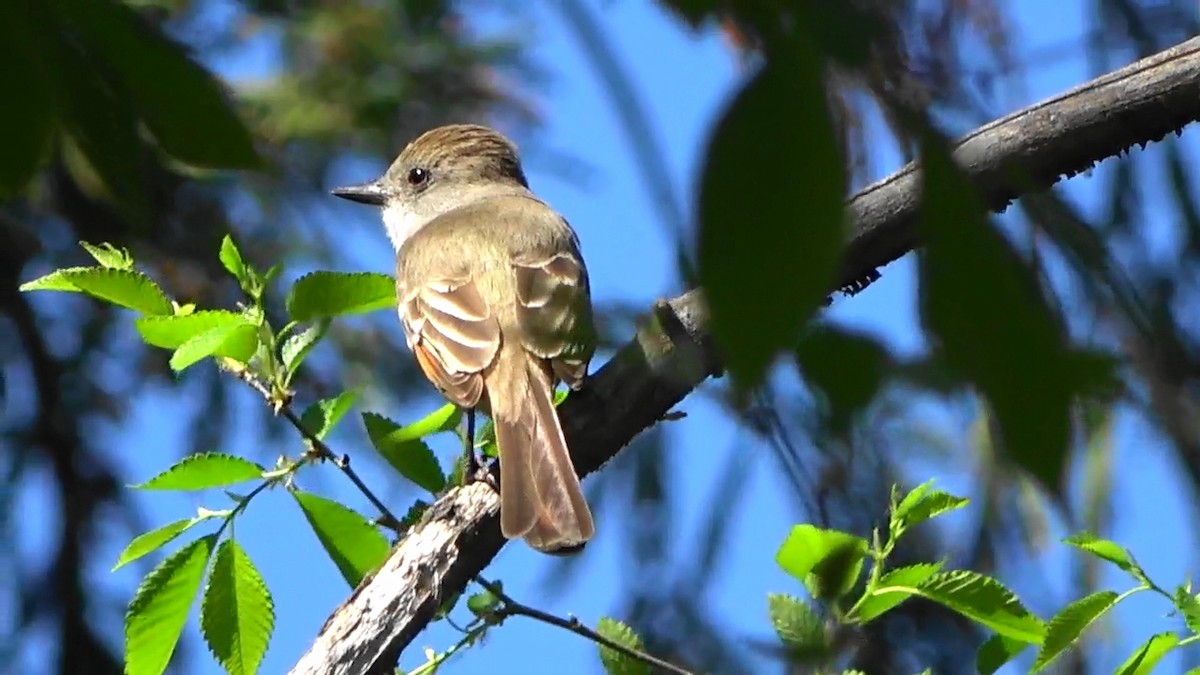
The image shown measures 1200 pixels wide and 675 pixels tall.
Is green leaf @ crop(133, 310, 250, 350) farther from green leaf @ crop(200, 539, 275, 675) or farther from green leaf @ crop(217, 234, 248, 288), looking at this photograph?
green leaf @ crop(200, 539, 275, 675)

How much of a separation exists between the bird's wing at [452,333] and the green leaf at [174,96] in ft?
9.07

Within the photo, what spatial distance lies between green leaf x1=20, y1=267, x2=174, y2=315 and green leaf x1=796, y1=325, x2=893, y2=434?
6.64 feet

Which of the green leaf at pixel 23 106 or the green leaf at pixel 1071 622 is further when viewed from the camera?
the green leaf at pixel 1071 622

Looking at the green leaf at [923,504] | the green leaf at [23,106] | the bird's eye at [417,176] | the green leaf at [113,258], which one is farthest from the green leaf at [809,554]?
the bird's eye at [417,176]

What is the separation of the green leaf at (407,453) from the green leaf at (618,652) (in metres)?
0.46

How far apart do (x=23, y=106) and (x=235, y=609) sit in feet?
6.19

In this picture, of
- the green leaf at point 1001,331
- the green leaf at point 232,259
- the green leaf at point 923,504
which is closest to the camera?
the green leaf at point 1001,331

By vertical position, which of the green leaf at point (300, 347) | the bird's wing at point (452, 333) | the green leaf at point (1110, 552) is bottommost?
the green leaf at point (1110, 552)

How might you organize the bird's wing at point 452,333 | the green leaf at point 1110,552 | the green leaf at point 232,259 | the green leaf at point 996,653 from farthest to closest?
1. the bird's wing at point 452,333
2. the green leaf at point 232,259
3. the green leaf at point 996,653
4. the green leaf at point 1110,552

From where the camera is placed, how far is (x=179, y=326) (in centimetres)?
261

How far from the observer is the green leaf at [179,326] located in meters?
2.59

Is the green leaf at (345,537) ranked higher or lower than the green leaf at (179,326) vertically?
lower

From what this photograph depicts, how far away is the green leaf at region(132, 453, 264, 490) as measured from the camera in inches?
104

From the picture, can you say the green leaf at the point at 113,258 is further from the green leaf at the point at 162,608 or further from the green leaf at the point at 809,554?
the green leaf at the point at 809,554
